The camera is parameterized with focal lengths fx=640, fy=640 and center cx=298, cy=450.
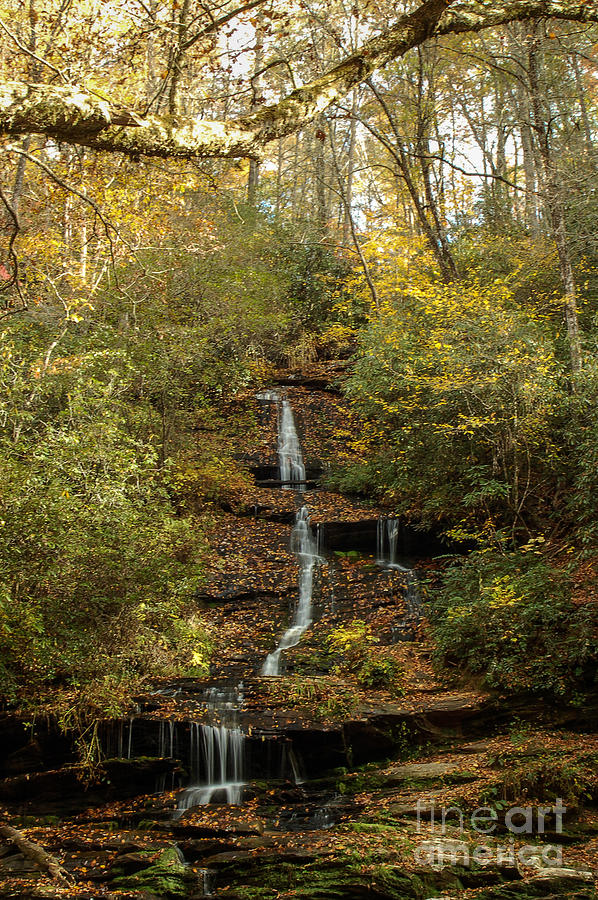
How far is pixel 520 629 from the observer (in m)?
7.56

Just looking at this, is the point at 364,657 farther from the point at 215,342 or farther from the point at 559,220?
the point at 215,342

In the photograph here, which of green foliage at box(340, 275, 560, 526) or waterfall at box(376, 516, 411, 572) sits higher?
green foliage at box(340, 275, 560, 526)

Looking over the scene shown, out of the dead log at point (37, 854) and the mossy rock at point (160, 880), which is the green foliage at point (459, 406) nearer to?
the mossy rock at point (160, 880)

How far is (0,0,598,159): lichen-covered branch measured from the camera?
3.15 meters

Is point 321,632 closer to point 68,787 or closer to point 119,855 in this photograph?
point 68,787

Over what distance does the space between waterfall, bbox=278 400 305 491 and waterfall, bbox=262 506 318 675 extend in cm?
134

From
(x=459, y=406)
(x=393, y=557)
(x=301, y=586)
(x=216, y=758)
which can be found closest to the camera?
(x=216, y=758)

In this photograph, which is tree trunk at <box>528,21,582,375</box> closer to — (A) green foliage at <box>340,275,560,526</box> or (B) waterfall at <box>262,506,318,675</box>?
(A) green foliage at <box>340,275,560,526</box>

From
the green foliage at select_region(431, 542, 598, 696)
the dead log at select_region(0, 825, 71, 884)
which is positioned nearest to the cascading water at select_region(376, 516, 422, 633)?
the green foliage at select_region(431, 542, 598, 696)

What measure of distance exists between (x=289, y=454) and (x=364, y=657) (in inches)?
307
